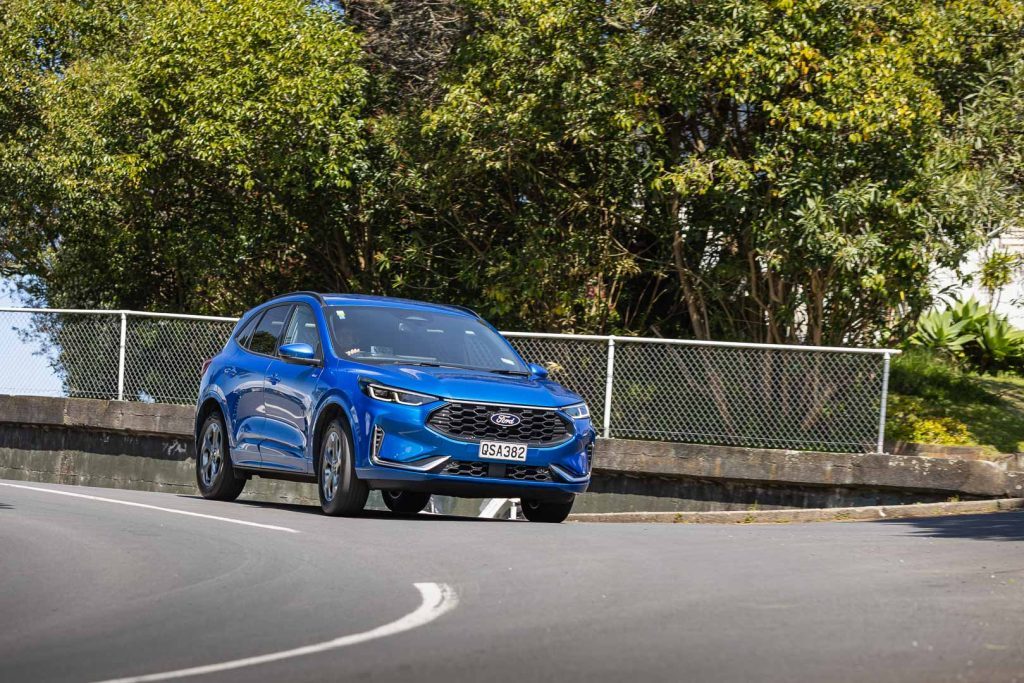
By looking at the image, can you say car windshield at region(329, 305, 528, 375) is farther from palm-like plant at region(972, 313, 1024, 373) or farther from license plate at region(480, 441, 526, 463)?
palm-like plant at region(972, 313, 1024, 373)

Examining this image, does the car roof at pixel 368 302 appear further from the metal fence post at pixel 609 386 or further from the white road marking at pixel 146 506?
the metal fence post at pixel 609 386

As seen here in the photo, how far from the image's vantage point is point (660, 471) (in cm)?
1586

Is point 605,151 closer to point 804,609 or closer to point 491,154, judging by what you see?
point 491,154

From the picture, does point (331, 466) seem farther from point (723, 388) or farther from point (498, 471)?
point (723, 388)

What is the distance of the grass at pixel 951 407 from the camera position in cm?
1895

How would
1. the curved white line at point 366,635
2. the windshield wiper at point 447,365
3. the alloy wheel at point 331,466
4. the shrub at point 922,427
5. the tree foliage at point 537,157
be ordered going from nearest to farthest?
the curved white line at point 366,635, the alloy wheel at point 331,466, the windshield wiper at point 447,365, the tree foliage at point 537,157, the shrub at point 922,427

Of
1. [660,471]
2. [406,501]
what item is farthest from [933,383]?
[406,501]

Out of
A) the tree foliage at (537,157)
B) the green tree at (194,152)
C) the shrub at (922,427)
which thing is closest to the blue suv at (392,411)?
the tree foliage at (537,157)

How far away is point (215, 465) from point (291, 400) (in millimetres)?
1935

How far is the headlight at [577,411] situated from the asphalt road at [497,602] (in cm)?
102

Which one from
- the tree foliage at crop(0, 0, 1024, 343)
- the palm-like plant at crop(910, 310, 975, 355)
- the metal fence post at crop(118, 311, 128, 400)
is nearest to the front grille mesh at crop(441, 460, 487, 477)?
the tree foliage at crop(0, 0, 1024, 343)

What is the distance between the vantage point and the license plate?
11.7 metres

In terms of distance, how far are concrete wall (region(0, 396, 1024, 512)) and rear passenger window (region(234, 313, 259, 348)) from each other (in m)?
3.81

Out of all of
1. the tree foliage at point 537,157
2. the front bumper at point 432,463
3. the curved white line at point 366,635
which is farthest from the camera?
the tree foliage at point 537,157
